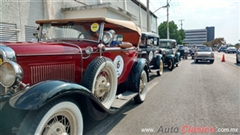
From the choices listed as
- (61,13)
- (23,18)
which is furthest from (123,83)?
(61,13)

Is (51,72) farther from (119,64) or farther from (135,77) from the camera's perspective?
(135,77)

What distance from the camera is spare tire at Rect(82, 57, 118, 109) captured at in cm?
279

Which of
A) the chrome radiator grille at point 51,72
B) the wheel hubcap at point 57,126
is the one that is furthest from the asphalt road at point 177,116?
the chrome radiator grille at point 51,72

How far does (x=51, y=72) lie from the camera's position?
260cm

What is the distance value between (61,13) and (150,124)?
419 inches

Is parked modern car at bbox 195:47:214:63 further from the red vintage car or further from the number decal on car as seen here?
the number decal on car

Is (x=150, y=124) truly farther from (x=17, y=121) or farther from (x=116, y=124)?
(x=17, y=121)

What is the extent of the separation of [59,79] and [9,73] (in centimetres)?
56

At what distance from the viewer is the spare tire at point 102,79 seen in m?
2.79

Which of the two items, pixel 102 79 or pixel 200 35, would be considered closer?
pixel 102 79

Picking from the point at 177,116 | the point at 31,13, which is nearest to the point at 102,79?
the point at 177,116

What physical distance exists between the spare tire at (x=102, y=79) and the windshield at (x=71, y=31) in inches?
25.6

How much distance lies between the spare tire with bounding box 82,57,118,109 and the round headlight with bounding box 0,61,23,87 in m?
0.97

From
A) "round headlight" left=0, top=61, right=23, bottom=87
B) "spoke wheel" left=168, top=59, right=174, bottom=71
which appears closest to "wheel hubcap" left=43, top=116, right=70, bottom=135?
"round headlight" left=0, top=61, right=23, bottom=87
